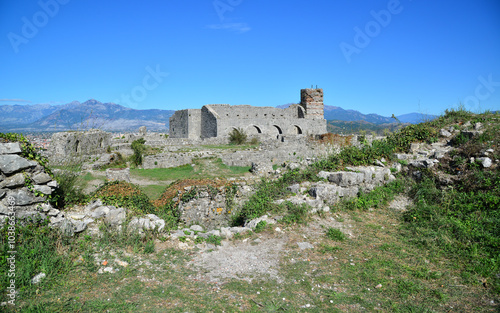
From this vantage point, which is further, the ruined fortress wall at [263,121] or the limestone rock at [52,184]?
the ruined fortress wall at [263,121]

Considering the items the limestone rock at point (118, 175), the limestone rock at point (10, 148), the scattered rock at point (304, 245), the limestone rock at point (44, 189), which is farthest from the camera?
the limestone rock at point (118, 175)

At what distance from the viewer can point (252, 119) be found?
103ft

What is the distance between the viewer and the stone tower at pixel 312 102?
3338 cm

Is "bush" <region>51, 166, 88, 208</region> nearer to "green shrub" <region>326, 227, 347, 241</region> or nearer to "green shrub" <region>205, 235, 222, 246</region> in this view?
"green shrub" <region>205, 235, 222, 246</region>

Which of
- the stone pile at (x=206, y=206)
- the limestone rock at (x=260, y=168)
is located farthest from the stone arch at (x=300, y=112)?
the stone pile at (x=206, y=206)

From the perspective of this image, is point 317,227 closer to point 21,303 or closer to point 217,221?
point 217,221

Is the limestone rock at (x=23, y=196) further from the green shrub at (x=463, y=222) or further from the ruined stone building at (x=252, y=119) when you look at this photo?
the ruined stone building at (x=252, y=119)

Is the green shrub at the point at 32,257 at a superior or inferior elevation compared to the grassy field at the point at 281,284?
superior

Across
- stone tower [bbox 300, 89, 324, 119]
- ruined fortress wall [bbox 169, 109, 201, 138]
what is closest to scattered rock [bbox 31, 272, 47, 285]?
ruined fortress wall [bbox 169, 109, 201, 138]

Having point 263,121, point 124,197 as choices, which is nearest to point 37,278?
point 124,197

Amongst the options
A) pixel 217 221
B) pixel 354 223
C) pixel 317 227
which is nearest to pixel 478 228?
pixel 354 223

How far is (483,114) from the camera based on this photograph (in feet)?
31.7

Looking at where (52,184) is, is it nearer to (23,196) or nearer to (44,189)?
(44,189)

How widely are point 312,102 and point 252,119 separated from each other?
7.70 m
